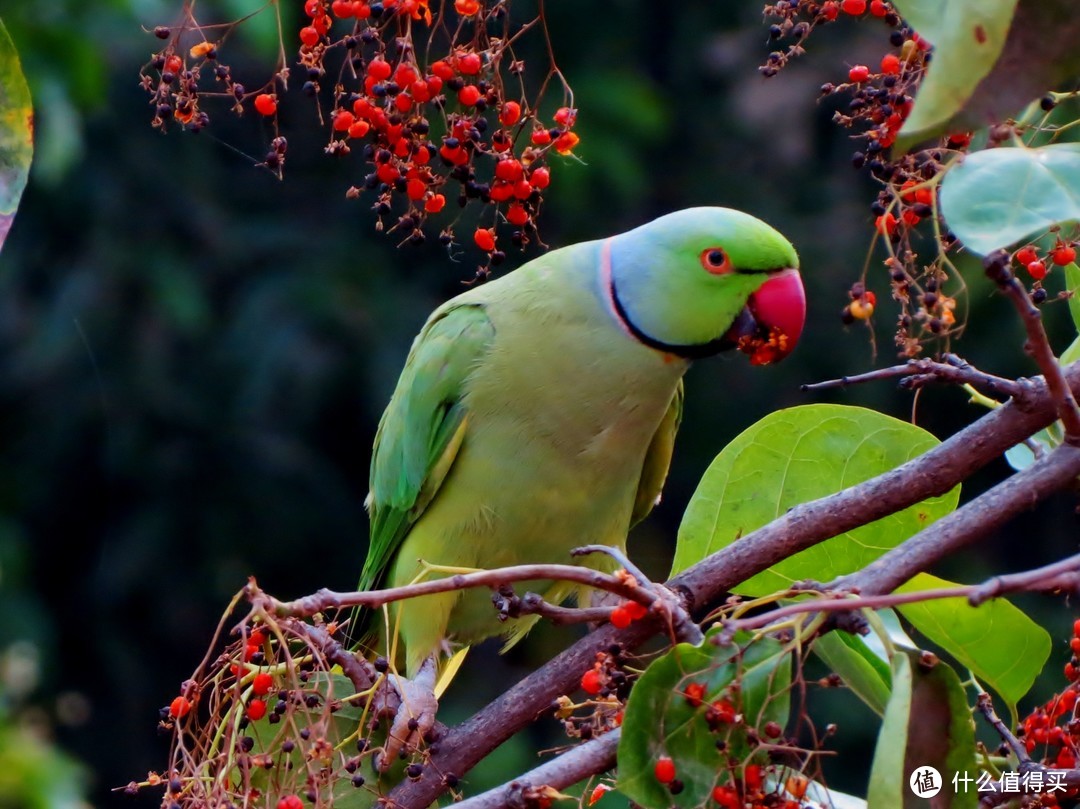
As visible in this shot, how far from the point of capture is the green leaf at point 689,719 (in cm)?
91

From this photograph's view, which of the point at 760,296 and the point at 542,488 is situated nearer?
the point at 760,296

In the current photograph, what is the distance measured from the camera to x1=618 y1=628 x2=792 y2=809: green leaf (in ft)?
2.98

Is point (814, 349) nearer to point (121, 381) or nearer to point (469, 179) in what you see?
point (121, 381)

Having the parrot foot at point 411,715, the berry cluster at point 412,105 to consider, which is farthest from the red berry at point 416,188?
the parrot foot at point 411,715

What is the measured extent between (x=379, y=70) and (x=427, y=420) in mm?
693

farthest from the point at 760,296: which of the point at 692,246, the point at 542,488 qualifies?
the point at 542,488

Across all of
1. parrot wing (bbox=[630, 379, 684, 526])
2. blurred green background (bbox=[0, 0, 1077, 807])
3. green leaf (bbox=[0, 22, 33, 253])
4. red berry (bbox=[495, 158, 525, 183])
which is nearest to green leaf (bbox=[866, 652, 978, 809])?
red berry (bbox=[495, 158, 525, 183])

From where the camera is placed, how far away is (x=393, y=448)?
184cm

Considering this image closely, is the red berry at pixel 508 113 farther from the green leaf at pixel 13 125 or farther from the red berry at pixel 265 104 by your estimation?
the green leaf at pixel 13 125

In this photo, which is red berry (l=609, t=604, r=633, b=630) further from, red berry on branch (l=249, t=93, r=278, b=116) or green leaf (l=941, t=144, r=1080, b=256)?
red berry on branch (l=249, t=93, r=278, b=116)

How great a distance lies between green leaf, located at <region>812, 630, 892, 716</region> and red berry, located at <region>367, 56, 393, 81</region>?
0.59 metres

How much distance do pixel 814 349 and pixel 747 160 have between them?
1.02 metres

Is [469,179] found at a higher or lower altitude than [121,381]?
higher

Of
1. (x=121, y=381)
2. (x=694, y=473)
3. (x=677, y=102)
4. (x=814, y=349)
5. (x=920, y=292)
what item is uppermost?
(x=920, y=292)
